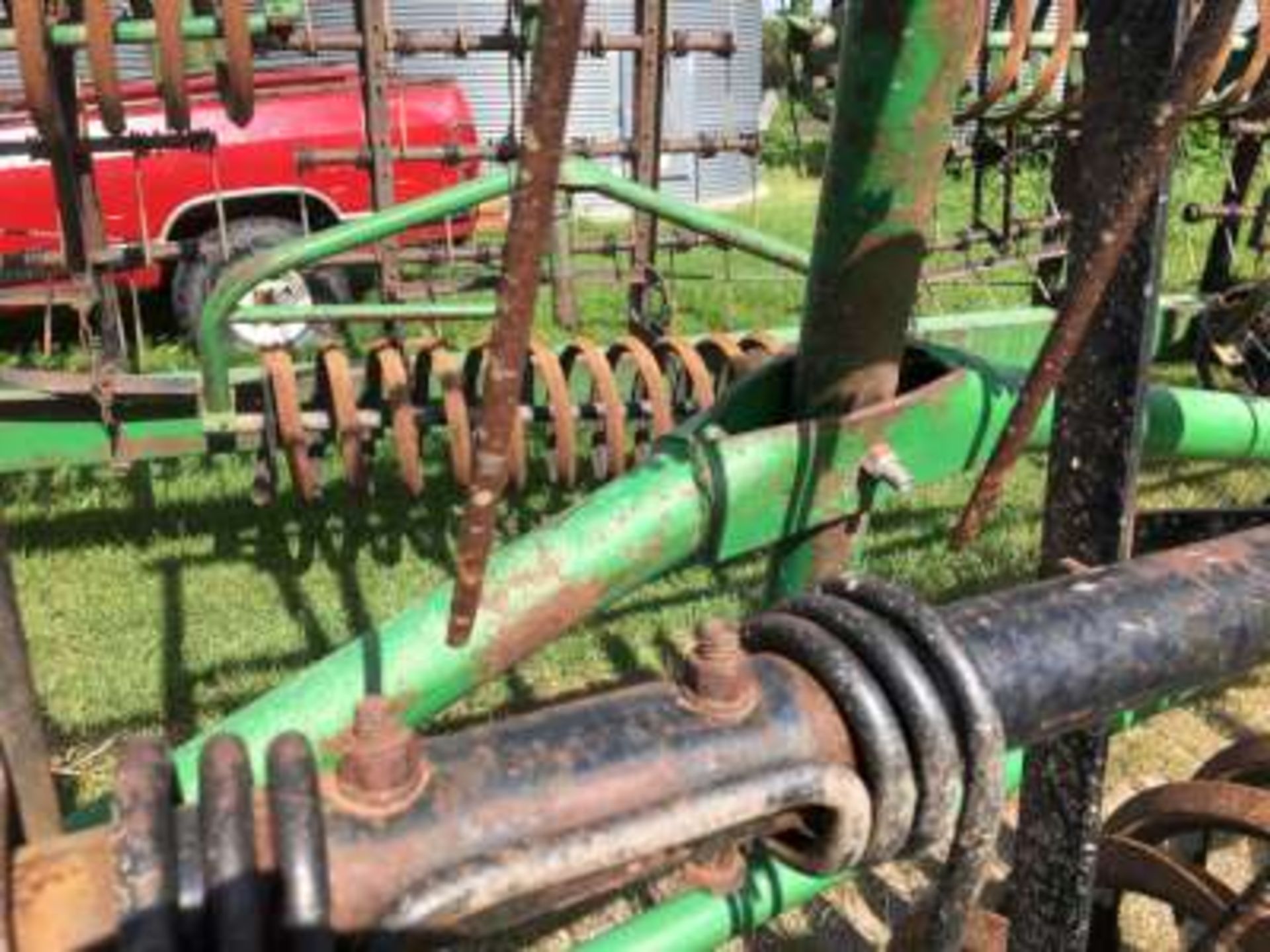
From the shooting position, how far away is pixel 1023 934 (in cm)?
120

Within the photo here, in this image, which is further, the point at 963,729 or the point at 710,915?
the point at 710,915

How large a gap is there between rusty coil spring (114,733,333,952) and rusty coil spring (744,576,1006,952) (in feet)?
1.00

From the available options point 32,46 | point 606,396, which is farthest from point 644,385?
point 32,46

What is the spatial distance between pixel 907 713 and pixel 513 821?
9.2 inches

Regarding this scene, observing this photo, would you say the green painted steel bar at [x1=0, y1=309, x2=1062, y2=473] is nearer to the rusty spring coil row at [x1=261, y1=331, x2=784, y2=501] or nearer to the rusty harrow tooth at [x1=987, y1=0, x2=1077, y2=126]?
the rusty spring coil row at [x1=261, y1=331, x2=784, y2=501]

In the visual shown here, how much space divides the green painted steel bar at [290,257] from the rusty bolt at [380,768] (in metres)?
2.56

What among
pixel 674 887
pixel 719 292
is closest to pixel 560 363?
pixel 674 887

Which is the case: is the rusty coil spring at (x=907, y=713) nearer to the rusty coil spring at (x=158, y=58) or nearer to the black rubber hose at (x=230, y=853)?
the black rubber hose at (x=230, y=853)

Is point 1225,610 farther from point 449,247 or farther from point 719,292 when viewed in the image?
point 719,292

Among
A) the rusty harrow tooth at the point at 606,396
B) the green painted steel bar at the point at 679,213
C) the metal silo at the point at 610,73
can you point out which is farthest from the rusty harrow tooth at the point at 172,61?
the metal silo at the point at 610,73

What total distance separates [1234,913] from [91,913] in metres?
1.46

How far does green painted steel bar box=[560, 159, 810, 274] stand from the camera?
132 inches

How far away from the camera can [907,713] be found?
2.49 feet

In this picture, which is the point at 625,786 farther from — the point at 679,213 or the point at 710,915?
the point at 679,213
